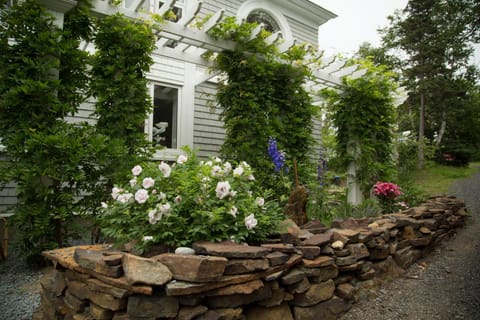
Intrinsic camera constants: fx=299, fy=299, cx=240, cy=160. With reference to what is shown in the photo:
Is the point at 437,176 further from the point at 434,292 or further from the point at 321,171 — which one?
the point at 434,292

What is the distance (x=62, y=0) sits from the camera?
3.00 meters

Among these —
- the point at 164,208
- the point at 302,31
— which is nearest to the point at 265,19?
the point at 302,31

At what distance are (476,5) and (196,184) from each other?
7.26 m

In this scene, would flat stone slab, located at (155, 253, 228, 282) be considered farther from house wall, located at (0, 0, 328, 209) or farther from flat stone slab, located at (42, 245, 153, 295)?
house wall, located at (0, 0, 328, 209)

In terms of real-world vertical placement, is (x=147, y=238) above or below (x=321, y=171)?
below

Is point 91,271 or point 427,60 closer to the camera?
point 91,271

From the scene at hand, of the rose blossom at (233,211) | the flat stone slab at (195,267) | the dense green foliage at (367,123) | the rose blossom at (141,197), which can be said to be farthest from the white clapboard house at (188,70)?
the flat stone slab at (195,267)

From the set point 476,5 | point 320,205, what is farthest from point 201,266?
point 476,5

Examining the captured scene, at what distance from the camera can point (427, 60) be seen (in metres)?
14.3

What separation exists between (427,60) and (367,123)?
1139cm

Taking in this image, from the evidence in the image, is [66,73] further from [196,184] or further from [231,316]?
[231,316]

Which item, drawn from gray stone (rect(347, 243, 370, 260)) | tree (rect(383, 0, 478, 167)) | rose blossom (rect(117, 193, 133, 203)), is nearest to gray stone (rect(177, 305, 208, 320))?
rose blossom (rect(117, 193, 133, 203))

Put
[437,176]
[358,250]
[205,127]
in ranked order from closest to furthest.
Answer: [358,250] < [205,127] < [437,176]

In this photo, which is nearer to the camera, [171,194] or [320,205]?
[171,194]
